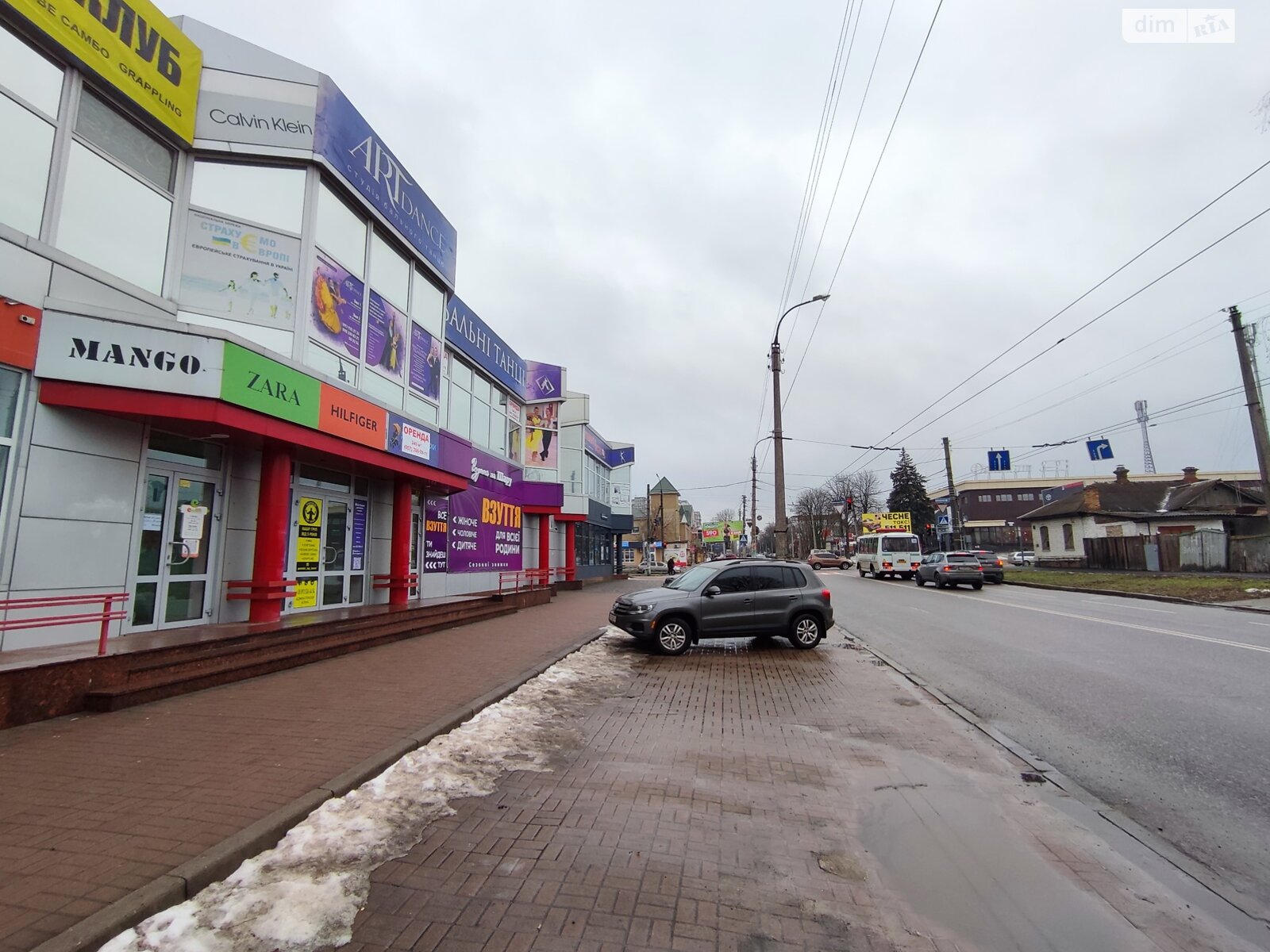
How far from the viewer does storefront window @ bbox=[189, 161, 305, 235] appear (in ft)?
33.7

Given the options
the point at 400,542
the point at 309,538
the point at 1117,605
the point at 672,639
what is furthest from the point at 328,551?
the point at 1117,605

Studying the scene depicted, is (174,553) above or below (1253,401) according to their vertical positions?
below

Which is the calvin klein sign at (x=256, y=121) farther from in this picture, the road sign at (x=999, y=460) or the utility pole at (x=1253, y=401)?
the road sign at (x=999, y=460)

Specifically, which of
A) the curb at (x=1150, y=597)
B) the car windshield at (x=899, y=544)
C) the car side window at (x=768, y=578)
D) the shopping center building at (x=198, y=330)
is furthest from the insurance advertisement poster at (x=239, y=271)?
the car windshield at (x=899, y=544)

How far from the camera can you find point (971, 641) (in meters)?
11.7

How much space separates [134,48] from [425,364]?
311 inches

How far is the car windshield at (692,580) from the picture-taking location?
37.5ft

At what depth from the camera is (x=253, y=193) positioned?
35.1ft

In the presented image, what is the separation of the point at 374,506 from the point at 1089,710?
1296 centimetres

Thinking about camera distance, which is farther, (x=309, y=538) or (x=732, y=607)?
(x=309, y=538)

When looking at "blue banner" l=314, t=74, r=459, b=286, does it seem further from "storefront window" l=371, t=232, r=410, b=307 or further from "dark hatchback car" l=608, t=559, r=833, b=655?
"dark hatchback car" l=608, t=559, r=833, b=655

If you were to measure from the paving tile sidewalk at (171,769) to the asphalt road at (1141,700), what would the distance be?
563cm

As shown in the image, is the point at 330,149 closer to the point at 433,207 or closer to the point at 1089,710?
the point at 433,207

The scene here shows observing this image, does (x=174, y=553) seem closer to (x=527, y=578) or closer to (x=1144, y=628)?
(x=527, y=578)
